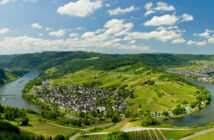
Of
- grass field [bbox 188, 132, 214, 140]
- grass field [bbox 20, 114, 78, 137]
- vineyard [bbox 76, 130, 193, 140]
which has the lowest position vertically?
grass field [bbox 20, 114, 78, 137]

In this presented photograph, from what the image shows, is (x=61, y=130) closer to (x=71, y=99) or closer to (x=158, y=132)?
(x=158, y=132)

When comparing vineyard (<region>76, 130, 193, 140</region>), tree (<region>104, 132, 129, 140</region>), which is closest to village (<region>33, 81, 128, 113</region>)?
vineyard (<region>76, 130, 193, 140</region>)

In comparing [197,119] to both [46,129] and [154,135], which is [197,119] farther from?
[46,129]

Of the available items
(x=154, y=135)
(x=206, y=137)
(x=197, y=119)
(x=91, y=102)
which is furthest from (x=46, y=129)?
(x=197, y=119)

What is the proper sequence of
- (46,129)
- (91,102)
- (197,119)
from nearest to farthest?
(46,129) → (197,119) → (91,102)

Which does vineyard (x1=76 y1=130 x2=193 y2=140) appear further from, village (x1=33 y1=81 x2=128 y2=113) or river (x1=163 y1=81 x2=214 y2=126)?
village (x1=33 y1=81 x2=128 y2=113)

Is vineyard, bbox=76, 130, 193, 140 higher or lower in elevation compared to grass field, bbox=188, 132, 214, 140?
lower

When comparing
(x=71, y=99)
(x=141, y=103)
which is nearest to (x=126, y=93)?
(x=141, y=103)

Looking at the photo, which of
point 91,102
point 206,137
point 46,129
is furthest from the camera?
point 91,102

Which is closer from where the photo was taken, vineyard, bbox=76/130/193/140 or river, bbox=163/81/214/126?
vineyard, bbox=76/130/193/140

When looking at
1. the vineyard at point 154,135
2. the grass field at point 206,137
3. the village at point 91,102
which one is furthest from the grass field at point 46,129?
the grass field at point 206,137
